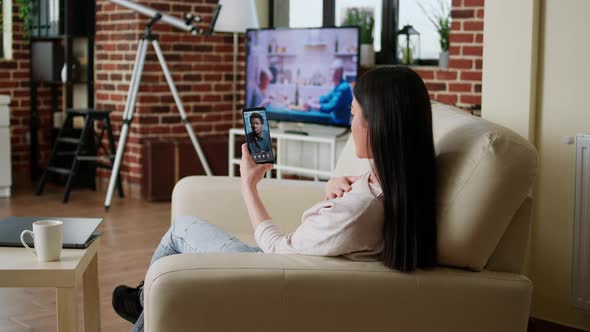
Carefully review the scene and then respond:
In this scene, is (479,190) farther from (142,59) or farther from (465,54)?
(142,59)

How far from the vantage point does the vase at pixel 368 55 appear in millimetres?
5707

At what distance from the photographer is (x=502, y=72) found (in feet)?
9.70

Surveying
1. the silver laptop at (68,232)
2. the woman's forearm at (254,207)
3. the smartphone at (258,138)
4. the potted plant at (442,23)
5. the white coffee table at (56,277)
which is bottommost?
the white coffee table at (56,277)

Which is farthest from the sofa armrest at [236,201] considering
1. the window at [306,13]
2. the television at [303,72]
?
the window at [306,13]

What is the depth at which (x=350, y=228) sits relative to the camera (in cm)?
201

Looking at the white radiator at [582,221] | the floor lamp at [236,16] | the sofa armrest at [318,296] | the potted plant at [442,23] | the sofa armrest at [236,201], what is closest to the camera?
the sofa armrest at [318,296]

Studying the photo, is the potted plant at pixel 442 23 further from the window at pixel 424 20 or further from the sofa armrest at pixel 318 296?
the sofa armrest at pixel 318 296

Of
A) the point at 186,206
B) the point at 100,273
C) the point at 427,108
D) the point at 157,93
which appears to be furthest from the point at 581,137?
the point at 157,93

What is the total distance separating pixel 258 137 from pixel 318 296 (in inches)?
24.1

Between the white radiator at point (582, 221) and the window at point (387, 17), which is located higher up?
the window at point (387, 17)

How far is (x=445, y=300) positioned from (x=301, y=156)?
3.64 m

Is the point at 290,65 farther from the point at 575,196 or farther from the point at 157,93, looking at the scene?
the point at 575,196

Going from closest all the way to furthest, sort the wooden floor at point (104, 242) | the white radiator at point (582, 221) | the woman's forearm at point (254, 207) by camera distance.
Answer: the woman's forearm at point (254, 207) → the white radiator at point (582, 221) → the wooden floor at point (104, 242)

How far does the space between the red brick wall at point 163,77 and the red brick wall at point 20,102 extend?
80cm
